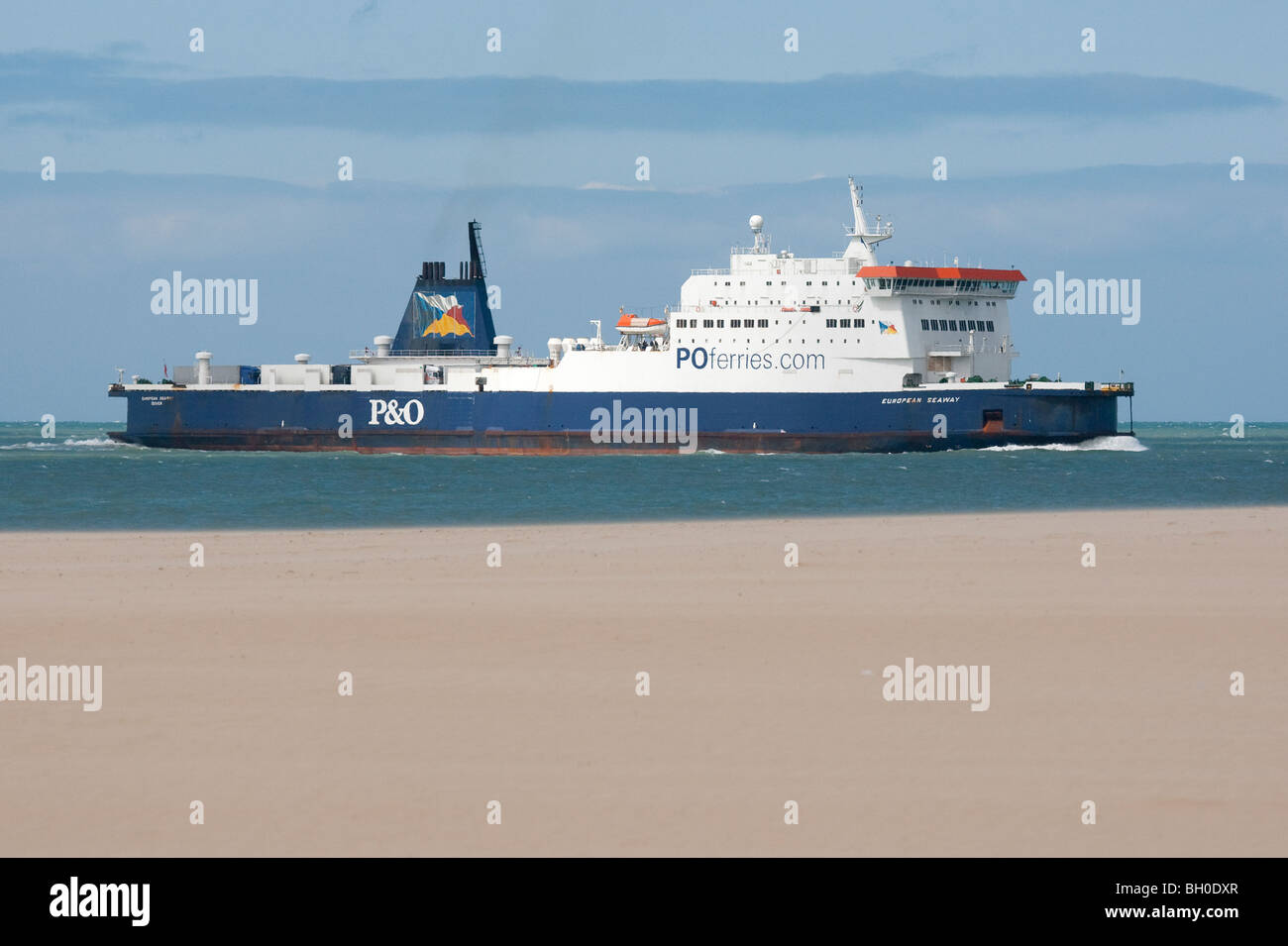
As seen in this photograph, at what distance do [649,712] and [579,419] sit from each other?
141 ft

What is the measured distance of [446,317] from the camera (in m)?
60.2

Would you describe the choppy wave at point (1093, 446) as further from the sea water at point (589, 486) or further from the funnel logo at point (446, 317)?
the funnel logo at point (446, 317)

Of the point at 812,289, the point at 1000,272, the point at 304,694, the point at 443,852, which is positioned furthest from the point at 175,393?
the point at 443,852

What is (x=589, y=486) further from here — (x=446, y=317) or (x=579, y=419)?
(x=446, y=317)

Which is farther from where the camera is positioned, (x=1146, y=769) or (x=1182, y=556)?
(x=1182, y=556)

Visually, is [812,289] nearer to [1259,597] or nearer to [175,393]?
[175,393]

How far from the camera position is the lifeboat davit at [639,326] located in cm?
5403

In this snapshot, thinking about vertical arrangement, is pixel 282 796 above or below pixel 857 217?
below

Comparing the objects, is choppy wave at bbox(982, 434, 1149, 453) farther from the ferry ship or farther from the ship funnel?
the ship funnel

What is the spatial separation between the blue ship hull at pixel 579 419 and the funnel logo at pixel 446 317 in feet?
15.5

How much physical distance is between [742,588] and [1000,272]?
3935 centimetres

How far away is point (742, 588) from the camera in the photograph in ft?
56.2

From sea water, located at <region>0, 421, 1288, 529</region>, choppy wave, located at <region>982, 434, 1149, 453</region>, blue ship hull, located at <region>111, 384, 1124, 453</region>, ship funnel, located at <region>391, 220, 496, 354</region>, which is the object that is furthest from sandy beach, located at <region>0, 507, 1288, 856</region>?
ship funnel, located at <region>391, 220, 496, 354</region>

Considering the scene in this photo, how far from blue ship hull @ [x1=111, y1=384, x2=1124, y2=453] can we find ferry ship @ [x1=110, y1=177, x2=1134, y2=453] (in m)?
0.05
